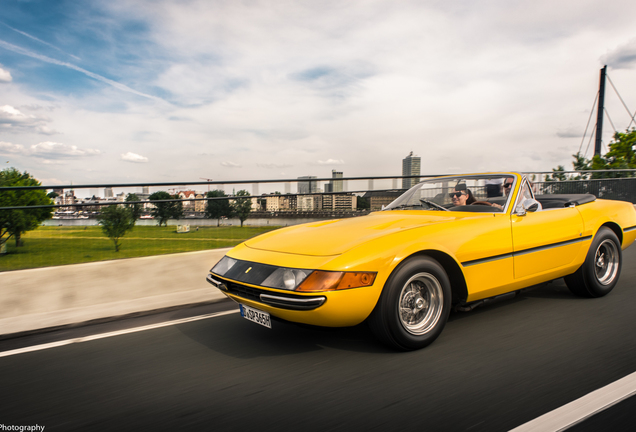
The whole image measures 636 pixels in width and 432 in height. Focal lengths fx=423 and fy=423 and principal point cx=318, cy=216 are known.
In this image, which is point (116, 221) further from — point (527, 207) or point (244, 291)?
point (527, 207)

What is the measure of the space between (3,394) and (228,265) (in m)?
1.73

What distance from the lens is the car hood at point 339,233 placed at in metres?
3.29

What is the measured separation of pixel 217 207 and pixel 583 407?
5529mm

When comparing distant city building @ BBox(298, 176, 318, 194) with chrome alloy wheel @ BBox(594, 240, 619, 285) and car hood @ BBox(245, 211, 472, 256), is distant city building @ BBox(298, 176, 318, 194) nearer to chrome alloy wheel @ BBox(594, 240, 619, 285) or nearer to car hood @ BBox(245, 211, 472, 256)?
car hood @ BBox(245, 211, 472, 256)

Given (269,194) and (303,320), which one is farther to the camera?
(269,194)

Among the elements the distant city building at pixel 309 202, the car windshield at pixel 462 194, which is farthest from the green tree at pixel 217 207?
the car windshield at pixel 462 194

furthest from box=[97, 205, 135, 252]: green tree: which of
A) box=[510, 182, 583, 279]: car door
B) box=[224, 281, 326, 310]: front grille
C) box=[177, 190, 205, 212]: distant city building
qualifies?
box=[510, 182, 583, 279]: car door

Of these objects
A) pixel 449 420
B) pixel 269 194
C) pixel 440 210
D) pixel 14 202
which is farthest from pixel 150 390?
pixel 269 194

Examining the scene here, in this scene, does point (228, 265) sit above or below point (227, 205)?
below

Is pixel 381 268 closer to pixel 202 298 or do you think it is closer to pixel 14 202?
pixel 202 298

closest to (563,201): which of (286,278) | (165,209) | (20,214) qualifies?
(286,278)

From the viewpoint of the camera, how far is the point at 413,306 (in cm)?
336

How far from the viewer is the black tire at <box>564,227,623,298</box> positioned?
4652mm

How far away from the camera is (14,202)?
532 centimetres
